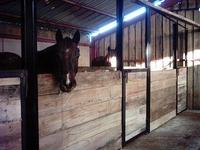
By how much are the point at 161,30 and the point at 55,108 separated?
21.8 ft

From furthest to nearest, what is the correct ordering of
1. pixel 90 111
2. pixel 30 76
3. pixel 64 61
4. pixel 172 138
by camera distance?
pixel 172 138 → pixel 90 111 → pixel 64 61 → pixel 30 76

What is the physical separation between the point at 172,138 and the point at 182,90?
2941 millimetres

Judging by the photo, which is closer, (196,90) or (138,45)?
(196,90)

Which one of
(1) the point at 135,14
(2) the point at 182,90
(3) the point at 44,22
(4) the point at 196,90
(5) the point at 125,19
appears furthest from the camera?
(5) the point at 125,19

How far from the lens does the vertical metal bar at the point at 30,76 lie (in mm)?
2131

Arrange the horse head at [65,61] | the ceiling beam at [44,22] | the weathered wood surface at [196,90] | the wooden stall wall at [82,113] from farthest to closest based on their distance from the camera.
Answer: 1. the weathered wood surface at [196,90]
2. the ceiling beam at [44,22]
3. the wooden stall wall at [82,113]
4. the horse head at [65,61]

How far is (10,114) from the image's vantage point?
79.0 inches

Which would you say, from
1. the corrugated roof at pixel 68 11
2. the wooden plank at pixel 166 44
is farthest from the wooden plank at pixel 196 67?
the corrugated roof at pixel 68 11

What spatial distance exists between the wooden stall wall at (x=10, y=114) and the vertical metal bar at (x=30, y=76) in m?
0.07

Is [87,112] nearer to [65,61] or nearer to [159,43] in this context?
[65,61]

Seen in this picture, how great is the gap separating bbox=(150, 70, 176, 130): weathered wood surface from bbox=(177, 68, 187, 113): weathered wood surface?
1.72ft

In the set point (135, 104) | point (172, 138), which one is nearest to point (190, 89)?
point (172, 138)

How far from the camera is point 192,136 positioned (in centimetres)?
450

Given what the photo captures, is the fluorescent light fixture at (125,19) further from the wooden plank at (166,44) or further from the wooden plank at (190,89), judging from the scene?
the wooden plank at (190,89)
